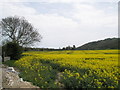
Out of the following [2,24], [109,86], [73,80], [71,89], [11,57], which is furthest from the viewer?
[2,24]

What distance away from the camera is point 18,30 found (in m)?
27.9

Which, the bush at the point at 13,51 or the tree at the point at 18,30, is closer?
the bush at the point at 13,51

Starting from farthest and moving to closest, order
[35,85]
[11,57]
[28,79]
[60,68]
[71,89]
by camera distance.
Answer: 1. [11,57]
2. [60,68]
3. [28,79]
4. [35,85]
5. [71,89]

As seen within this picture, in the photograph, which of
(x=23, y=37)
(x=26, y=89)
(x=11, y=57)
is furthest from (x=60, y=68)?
(x=23, y=37)

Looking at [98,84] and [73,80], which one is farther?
[73,80]

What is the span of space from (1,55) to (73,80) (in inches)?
663

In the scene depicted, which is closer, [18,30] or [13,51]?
[13,51]

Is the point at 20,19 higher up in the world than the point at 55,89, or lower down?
higher up

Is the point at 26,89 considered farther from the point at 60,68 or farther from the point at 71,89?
the point at 60,68

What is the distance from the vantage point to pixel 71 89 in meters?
5.39

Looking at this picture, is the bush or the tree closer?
the bush

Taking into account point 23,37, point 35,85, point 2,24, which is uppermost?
point 2,24

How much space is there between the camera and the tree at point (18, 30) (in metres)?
27.5

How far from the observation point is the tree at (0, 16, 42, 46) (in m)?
27.5
